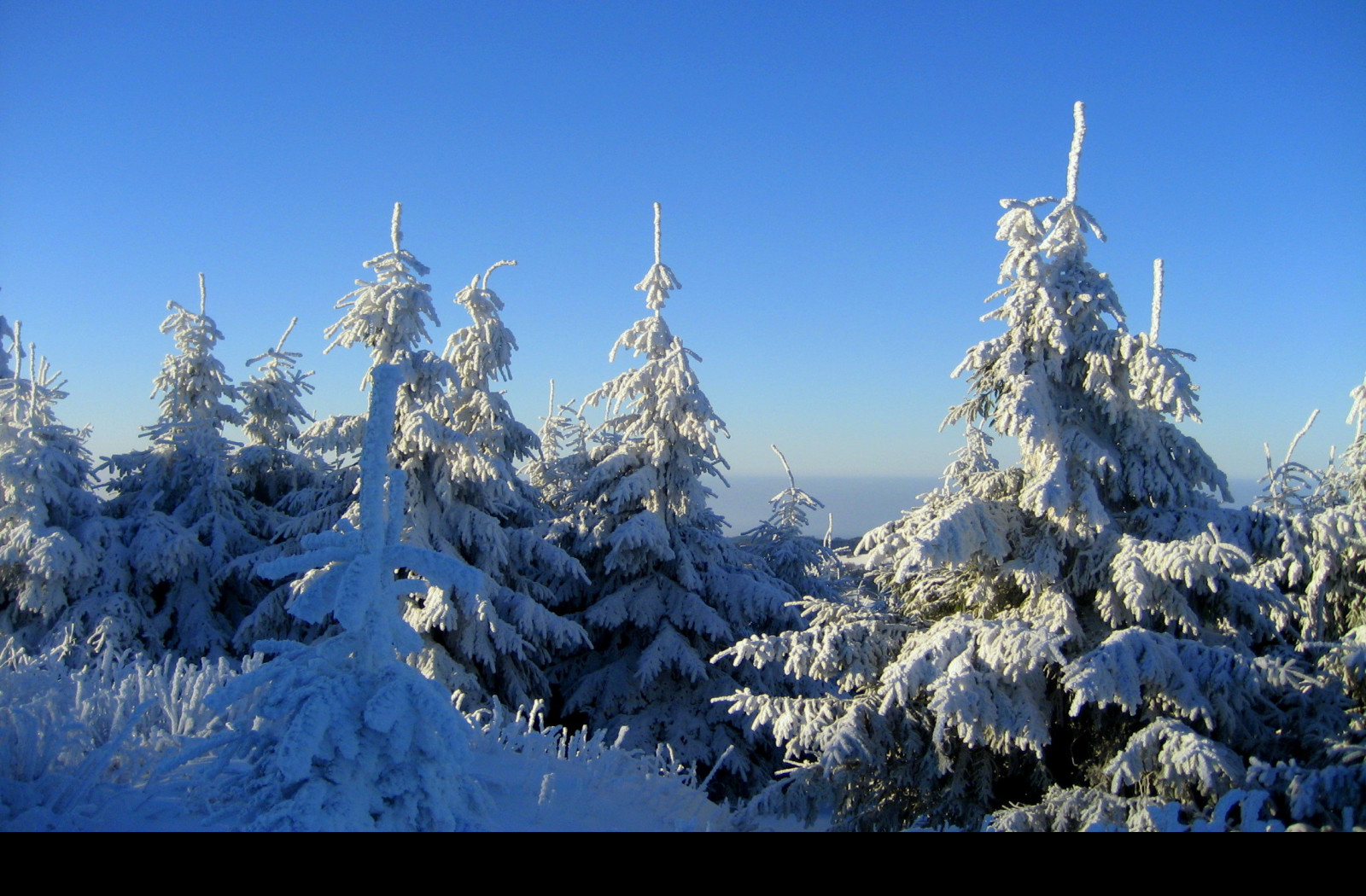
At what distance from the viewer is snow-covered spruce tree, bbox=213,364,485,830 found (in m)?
3.40

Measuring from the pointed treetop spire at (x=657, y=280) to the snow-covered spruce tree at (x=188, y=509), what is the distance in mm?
7716

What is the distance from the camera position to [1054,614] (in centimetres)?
624

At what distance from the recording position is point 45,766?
14.1 ft

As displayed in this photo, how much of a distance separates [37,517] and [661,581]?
9732mm

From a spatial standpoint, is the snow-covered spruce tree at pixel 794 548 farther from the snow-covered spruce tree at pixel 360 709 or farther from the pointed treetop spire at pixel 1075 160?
the snow-covered spruce tree at pixel 360 709

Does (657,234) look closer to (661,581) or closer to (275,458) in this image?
(661,581)

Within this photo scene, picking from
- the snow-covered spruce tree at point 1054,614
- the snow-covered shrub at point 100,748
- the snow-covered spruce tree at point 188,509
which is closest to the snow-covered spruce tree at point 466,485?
the snow-covered spruce tree at point 188,509

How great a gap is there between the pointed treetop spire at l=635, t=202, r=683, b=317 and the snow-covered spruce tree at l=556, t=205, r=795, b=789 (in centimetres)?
2

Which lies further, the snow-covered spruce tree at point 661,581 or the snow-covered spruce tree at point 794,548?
the snow-covered spruce tree at point 794,548

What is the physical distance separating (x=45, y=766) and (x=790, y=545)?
12.9m

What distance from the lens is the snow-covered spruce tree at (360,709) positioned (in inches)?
134

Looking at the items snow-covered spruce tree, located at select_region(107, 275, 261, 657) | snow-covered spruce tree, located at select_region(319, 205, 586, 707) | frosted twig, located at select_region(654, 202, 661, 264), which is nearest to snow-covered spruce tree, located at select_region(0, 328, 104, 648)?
snow-covered spruce tree, located at select_region(107, 275, 261, 657)
